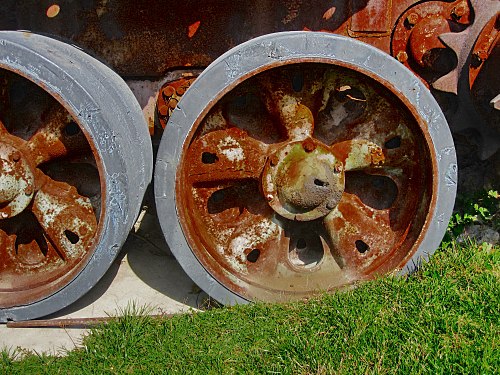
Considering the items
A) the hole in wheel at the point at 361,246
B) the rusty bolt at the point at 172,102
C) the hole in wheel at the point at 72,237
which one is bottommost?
the hole in wheel at the point at 72,237

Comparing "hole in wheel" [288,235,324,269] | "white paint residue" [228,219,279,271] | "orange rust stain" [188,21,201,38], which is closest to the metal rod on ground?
"white paint residue" [228,219,279,271]

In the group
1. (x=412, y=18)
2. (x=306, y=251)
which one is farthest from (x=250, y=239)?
(x=412, y=18)

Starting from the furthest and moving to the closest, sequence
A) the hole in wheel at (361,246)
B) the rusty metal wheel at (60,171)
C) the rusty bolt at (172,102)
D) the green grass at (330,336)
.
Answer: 1. the rusty bolt at (172,102)
2. the hole in wheel at (361,246)
3. the rusty metal wheel at (60,171)
4. the green grass at (330,336)

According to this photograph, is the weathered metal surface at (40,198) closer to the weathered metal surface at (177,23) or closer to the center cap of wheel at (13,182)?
the center cap of wheel at (13,182)

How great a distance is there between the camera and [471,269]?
3018 mm

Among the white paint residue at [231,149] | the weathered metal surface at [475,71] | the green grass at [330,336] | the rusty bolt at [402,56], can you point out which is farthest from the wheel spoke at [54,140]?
the weathered metal surface at [475,71]

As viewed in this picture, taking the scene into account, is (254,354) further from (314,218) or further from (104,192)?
(104,192)

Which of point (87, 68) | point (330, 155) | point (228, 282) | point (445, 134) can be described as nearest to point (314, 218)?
point (330, 155)

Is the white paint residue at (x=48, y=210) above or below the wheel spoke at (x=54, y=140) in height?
below

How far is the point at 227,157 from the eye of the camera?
118 inches

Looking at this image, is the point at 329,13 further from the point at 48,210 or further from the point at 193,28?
the point at 48,210

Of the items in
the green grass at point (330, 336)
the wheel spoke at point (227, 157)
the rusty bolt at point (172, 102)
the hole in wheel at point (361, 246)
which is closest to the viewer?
the green grass at point (330, 336)

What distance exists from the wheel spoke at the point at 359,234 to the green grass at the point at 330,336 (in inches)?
7.5

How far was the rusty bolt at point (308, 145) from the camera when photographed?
2.95m
